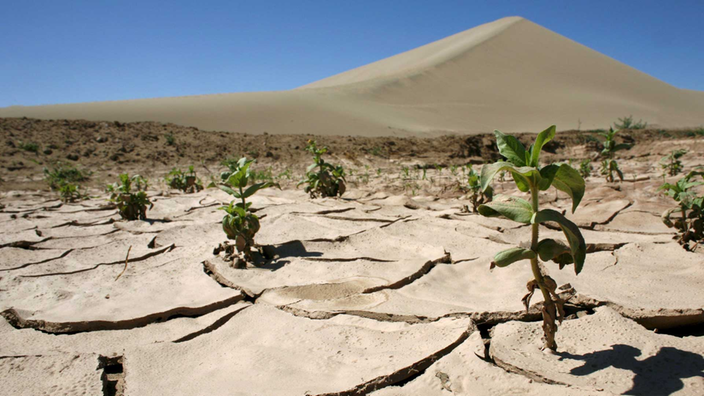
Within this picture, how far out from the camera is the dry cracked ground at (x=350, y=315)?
140 cm

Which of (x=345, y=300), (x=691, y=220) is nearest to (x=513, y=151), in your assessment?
(x=345, y=300)

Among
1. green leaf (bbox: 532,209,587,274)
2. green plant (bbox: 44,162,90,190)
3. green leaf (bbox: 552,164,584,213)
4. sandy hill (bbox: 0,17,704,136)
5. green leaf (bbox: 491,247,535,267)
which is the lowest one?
green plant (bbox: 44,162,90,190)

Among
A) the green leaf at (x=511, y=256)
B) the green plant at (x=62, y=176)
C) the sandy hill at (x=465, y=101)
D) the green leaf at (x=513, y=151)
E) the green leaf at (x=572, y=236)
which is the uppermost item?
the sandy hill at (x=465, y=101)

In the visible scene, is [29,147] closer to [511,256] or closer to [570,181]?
[511,256]

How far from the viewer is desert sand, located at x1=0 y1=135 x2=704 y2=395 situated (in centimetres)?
140

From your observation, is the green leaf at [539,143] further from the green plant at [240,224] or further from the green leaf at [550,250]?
the green plant at [240,224]

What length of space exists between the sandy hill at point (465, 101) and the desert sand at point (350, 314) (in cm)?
1487

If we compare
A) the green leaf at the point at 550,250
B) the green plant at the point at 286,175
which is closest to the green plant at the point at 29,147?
the green plant at the point at 286,175

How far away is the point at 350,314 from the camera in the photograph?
74.4 inches

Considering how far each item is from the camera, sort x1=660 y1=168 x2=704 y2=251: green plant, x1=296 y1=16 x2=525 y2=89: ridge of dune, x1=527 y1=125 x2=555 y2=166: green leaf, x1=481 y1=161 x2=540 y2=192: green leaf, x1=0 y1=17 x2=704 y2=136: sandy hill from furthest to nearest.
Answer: x1=296 y1=16 x2=525 y2=89: ridge of dune
x1=0 y1=17 x2=704 y2=136: sandy hill
x1=660 y1=168 x2=704 y2=251: green plant
x1=527 y1=125 x2=555 y2=166: green leaf
x1=481 y1=161 x2=540 y2=192: green leaf

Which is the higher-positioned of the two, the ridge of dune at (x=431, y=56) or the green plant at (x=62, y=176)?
the ridge of dune at (x=431, y=56)

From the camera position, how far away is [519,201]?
143cm

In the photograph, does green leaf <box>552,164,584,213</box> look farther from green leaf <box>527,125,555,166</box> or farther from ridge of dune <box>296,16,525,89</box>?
ridge of dune <box>296,16,525,89</box>

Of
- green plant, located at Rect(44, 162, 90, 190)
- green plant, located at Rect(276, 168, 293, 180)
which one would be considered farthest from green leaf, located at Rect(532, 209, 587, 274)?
green plant, located at Rect(44, 162, 90, 190)
